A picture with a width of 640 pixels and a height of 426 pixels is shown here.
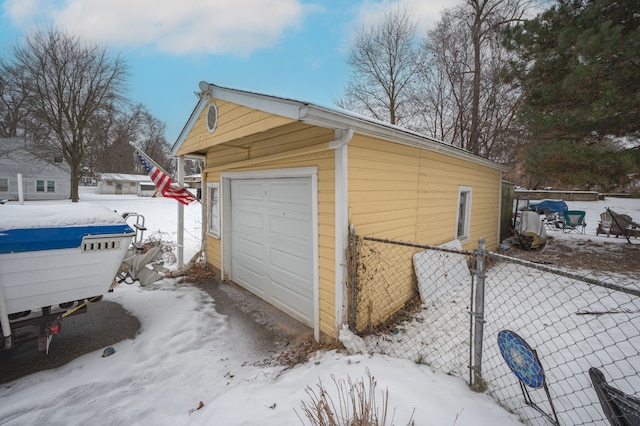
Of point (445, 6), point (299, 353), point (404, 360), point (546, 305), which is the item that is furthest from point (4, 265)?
point (445, 6)

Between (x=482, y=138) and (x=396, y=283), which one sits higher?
(x=482, y=138)

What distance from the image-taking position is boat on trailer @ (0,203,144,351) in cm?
267

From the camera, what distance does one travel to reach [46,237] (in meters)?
2.80

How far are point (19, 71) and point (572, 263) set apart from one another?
104ft

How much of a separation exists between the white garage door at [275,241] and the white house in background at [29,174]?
82.9 feet

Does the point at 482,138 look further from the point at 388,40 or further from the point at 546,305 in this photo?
the point at 546,305

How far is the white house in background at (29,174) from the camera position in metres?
23.5

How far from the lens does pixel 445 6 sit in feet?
41.9

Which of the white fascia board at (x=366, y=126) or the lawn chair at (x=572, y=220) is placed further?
the lawn chair at (x=572, y=220)

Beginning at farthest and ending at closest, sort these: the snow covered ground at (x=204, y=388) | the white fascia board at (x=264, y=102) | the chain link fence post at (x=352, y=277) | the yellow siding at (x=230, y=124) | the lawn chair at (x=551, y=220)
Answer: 1. the lawn chair at (x=551, y=220)
2. the chain link fence post at (x=352, y=277)
3. the yellow siding at (x=230, y=124)
4. the white fascia board at (x=264, y=102)
5. the snow covered ground at (x=204, y=388)

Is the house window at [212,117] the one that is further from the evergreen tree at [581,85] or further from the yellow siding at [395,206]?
the evergreen tree at [581,85]

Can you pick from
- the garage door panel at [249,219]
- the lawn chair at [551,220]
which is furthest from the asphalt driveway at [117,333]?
the lawn chair at [551,220]

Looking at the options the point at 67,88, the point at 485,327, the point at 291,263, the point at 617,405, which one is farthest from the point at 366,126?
the point at 67,88

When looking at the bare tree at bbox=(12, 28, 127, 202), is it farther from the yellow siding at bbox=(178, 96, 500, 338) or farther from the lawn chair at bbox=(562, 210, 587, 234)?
the lawn chair at bbox=(562, 210, 587, 234)
